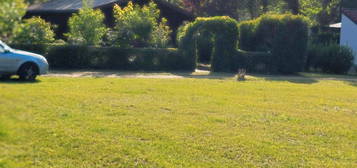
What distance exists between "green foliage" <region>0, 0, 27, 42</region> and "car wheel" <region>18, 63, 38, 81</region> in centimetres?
1394

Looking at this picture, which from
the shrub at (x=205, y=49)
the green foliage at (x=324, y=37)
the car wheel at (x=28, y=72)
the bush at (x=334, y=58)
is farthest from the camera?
the green foliage at (x=324, y=37)

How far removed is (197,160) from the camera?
735 centimetres

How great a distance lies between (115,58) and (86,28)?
228cm

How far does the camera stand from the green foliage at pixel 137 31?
25.7m

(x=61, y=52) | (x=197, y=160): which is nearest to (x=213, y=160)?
(x=197, y=160)

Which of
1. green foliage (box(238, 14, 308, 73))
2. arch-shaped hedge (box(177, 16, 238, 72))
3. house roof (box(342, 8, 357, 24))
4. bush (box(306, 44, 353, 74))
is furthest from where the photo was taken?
house roof (box(342, 8, 357, 24))

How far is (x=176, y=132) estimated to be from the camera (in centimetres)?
855

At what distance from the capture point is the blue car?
621 inches

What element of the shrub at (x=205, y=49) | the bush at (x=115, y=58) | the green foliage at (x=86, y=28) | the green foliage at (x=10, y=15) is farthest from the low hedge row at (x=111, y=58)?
the green foliage at (x=10, y=15)

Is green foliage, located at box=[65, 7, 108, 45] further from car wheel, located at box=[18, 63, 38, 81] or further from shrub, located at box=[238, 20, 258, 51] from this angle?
car wheel, located at box=[18, 63, 38, 81]

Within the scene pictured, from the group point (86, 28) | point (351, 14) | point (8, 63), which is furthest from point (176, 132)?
point (351, 14)

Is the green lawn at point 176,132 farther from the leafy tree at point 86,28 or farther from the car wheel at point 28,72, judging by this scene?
the leafy tree at point 86,28

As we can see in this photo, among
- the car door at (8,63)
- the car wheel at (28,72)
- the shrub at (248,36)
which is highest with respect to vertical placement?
the shrub at (248,36)

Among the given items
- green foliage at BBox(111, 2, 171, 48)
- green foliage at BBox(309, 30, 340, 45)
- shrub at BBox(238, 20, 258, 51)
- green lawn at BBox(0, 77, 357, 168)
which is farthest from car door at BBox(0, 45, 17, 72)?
green foliage at BBox(309, 30, 340, 45)
